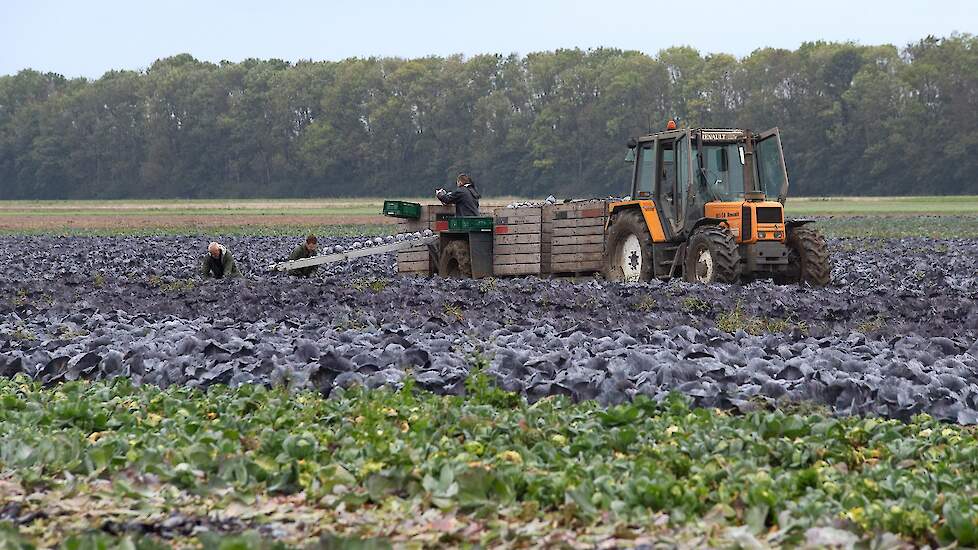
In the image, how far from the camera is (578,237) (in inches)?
781

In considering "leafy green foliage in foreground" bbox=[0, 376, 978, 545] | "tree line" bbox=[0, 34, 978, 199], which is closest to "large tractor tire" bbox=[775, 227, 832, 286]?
"leafy green foliage in foreground" bbox=[0, 376, 978, 545]

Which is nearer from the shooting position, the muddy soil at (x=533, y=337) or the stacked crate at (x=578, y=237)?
the muddy soil at (x=533, y=337)

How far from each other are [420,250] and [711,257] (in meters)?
5.96

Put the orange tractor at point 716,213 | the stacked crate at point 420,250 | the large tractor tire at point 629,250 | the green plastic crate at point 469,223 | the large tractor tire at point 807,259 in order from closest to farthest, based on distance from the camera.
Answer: the orange tractor at point 716,213
the large tractor tire at point 807,259
the large tractor tire at point 629,250
the green plastic crate at point 469,223
the stacked crate at point 420,250

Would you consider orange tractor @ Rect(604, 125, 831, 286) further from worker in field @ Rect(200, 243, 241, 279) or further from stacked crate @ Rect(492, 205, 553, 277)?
worker in field @ Rect(200, 243, 241, 279)

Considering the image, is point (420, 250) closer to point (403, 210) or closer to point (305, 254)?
point (403, 210)

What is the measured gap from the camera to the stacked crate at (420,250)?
21000 millimetres

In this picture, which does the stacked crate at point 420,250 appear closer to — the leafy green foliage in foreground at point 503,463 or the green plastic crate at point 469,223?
the green plastic crate at point 469,223

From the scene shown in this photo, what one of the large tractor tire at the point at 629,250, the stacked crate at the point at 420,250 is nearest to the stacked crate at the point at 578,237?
the large tractor tire at the point at 629,250

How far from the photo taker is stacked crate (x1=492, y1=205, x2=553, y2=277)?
20.0 meters

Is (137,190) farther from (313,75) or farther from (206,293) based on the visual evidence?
(206,293)

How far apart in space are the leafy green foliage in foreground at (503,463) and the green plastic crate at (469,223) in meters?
11.4

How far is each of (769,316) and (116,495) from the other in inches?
341

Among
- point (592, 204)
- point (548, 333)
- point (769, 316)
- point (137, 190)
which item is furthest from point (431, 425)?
point (137, 190)
